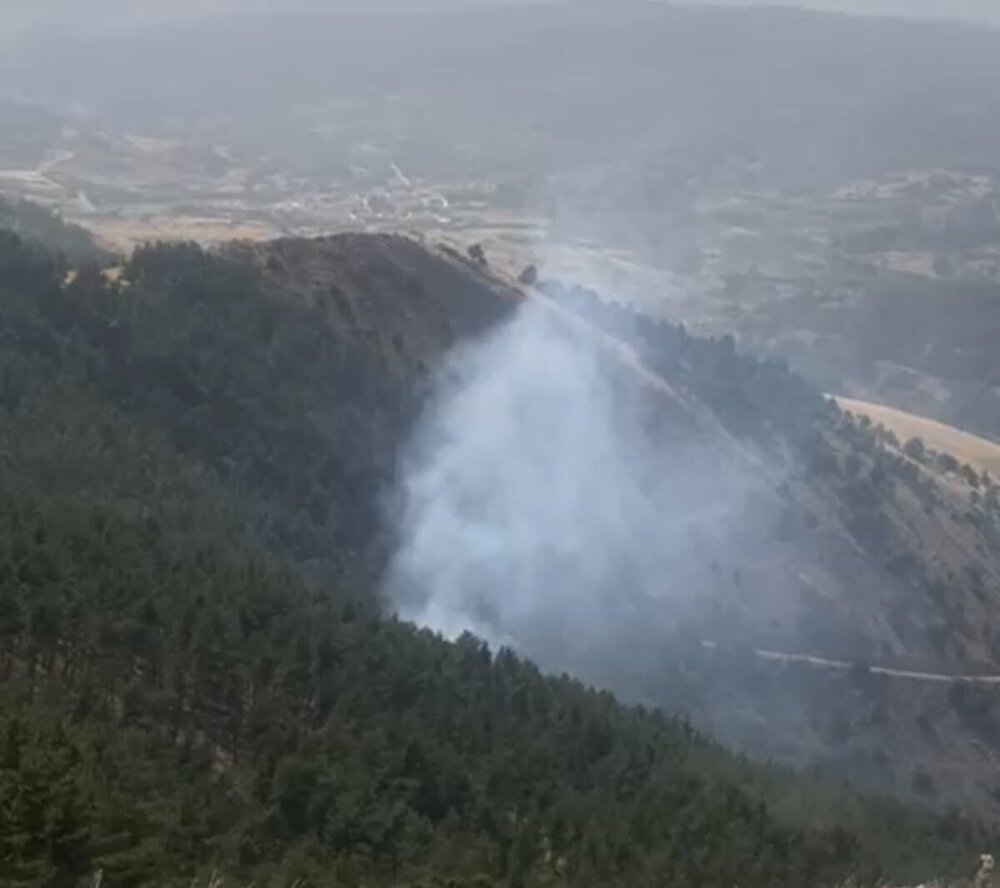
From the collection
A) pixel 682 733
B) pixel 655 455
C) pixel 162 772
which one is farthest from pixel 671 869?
pixel 655 455

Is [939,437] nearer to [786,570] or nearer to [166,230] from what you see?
[786,570]

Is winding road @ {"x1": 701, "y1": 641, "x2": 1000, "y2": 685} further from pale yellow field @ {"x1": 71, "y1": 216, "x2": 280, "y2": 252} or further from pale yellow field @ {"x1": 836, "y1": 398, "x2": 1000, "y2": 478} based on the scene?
pale yellow field @ {"x1": 71, "y1": 216, "x2": 280, "y2": 252}

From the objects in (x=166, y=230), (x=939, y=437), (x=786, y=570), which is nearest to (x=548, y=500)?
(x=786, y=570)

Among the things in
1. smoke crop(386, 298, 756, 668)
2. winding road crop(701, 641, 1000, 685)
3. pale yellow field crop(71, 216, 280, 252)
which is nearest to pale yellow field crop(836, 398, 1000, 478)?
smoke crop(386, 298, 756, 668)

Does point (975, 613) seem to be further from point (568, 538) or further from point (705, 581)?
point (568, 538)

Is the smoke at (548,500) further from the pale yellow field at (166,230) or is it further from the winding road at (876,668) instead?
the pale yellow field at (166,230)

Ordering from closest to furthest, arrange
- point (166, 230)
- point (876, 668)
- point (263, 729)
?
point (263, 729)
point (876, 668)
point (166, 230)

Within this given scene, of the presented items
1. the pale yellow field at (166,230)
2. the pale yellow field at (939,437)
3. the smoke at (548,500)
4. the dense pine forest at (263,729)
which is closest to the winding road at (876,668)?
the smoke at (548,500)
